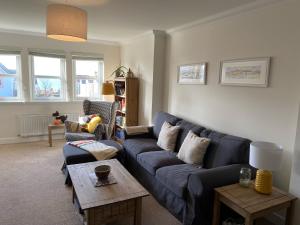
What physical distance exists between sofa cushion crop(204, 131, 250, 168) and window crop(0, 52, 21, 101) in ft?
13.4

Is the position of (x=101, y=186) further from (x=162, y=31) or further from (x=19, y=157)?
(x=162, y=31)

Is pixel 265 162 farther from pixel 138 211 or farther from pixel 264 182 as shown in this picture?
pixel 138 211

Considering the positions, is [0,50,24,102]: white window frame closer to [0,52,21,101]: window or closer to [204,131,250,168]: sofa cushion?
[0,52,21,101]: window

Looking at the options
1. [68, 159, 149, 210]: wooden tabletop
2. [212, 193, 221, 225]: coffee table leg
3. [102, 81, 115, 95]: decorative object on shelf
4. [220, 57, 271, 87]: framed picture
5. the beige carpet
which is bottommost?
the beige carpet

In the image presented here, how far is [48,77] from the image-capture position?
4.95 m

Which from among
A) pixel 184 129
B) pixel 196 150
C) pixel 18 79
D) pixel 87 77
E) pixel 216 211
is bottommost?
pixel 216 211

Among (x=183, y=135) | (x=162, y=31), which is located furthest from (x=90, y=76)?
(x=183, y=135)

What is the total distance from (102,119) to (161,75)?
1.44 meters

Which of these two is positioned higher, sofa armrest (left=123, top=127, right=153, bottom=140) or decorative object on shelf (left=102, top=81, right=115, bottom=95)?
decorative object on shelf (left=102, top=81, right=115, bottom=95)

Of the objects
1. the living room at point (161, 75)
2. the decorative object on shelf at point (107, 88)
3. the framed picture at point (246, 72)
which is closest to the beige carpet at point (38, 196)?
the living room at point (161, 75)

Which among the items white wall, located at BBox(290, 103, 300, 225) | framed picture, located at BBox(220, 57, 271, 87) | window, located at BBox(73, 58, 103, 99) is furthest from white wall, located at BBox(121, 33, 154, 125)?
white wall, located at BBox(290, 103, 300, 225)

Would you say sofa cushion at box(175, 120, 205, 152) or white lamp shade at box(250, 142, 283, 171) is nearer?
white lamp shade at box(250, 142, 283, 171)

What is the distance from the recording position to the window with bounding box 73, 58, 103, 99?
206 inches

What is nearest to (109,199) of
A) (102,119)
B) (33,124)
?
(102,119)
